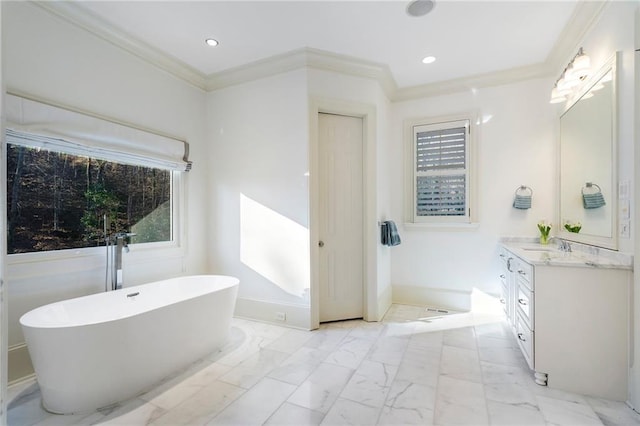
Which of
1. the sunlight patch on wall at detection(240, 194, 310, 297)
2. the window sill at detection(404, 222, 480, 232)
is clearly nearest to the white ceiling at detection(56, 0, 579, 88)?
the sunlight patch on wall at detection(240, 194, 310, 297)

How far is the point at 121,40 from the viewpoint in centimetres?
255

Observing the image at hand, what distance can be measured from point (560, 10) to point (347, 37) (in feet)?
5.56

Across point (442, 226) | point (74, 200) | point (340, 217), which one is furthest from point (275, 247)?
point (442, 226)

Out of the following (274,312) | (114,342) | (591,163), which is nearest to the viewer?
(114,342)

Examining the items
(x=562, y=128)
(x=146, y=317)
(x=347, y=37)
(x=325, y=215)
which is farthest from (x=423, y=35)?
(x=146, y=317)

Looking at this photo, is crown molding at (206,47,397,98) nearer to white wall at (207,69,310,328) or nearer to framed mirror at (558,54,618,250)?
white wall at (207,69,310,328)

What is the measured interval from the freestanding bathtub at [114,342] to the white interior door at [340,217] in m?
1.08

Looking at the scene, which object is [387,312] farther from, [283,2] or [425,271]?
[283,2]

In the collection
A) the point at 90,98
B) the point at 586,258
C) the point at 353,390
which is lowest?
the point at 353,390

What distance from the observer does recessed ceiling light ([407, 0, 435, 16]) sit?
2143mm

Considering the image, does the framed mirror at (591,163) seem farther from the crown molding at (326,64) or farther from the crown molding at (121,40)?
the crown molding at (121,40)

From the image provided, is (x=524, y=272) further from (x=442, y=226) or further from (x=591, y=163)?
(x=442, y=226)

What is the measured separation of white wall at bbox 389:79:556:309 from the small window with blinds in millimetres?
150

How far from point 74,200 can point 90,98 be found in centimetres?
88
